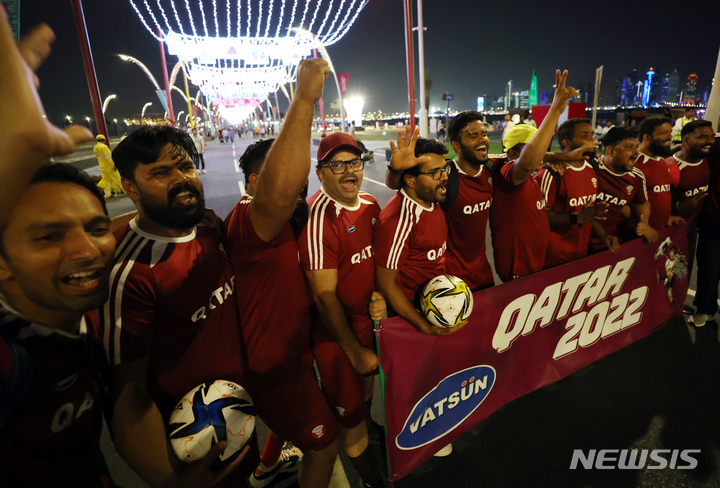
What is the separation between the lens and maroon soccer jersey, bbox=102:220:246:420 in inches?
55.7

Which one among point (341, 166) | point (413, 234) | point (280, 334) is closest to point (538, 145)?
point (413, 234)

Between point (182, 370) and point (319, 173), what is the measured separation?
1.46 m

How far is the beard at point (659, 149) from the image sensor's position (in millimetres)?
3844

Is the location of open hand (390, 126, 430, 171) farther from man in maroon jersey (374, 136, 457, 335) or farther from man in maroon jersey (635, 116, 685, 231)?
man in maroon jersey (635, 116, 685, 231)

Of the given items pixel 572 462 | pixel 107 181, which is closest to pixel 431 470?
pixel 572 462

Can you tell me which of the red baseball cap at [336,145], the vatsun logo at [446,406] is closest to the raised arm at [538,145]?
the red baseball cap at [336,145]

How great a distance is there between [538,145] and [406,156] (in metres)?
1.12

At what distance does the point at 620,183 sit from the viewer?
142 inches

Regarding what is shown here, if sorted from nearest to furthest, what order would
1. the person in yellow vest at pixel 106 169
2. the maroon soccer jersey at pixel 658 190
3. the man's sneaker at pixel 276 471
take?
the man's sneaker at pixel 276 471, the maroon soccer jersey at pixel 658 190, the person in yellow vest at pixel 106 169

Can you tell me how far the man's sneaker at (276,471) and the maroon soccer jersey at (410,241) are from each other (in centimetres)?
153

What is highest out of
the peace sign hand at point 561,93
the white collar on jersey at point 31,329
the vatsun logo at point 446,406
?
the peace sign hand at point 561,93

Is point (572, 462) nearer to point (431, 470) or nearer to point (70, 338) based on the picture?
point (431, 470)

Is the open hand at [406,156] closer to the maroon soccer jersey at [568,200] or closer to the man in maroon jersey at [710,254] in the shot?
the maroon soccer jersey at [568,200]

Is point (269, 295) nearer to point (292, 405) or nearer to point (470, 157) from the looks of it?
point (292, 405)
